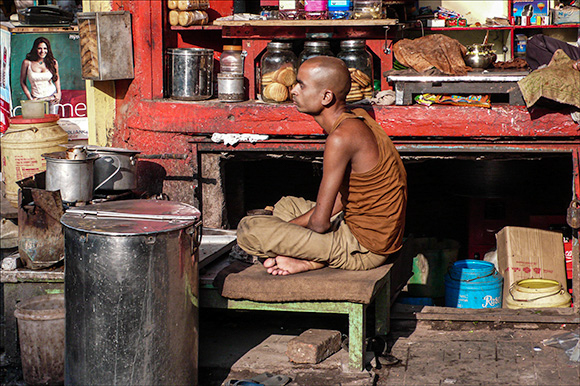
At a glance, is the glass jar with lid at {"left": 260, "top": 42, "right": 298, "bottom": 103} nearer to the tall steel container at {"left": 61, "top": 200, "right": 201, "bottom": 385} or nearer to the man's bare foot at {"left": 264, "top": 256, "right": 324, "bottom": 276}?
the man's bare foot at {"left": 264, "top": 256, "right": 324, "bottom": 276}

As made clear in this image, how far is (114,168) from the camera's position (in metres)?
5.31

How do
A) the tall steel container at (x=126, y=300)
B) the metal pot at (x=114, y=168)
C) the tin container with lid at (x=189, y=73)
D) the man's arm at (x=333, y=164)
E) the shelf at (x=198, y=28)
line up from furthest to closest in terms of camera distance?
the shelf at (x=198, y=28)
the tin container with lid at (x=189, y=73)
the metal pot at (x=114, y=168)
the man's arm at (x=333, y=164)
the tall steel container at (x=126, y=300)

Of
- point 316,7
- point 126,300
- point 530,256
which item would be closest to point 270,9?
point 316,7

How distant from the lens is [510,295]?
5715 millimetres

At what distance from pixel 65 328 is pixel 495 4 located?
6467 millimetres

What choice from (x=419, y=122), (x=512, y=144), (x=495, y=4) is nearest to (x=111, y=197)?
(x=419, y=122)

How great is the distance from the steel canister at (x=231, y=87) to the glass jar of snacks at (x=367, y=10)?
3.42 ft

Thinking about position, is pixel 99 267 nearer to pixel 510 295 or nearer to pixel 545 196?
pixel 510 295

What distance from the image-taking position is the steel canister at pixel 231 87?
5867mm

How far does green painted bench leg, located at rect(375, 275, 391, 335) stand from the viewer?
5.10 meters

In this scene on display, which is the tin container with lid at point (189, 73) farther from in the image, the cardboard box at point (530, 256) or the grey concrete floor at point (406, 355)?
the cardboard box at point (530, 256)

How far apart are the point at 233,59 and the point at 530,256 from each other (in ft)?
9.36

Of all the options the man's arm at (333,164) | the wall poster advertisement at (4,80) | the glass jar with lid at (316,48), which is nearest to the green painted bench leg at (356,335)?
the man's arm at (333,164)

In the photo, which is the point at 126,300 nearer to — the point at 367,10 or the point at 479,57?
the point at 367,10
